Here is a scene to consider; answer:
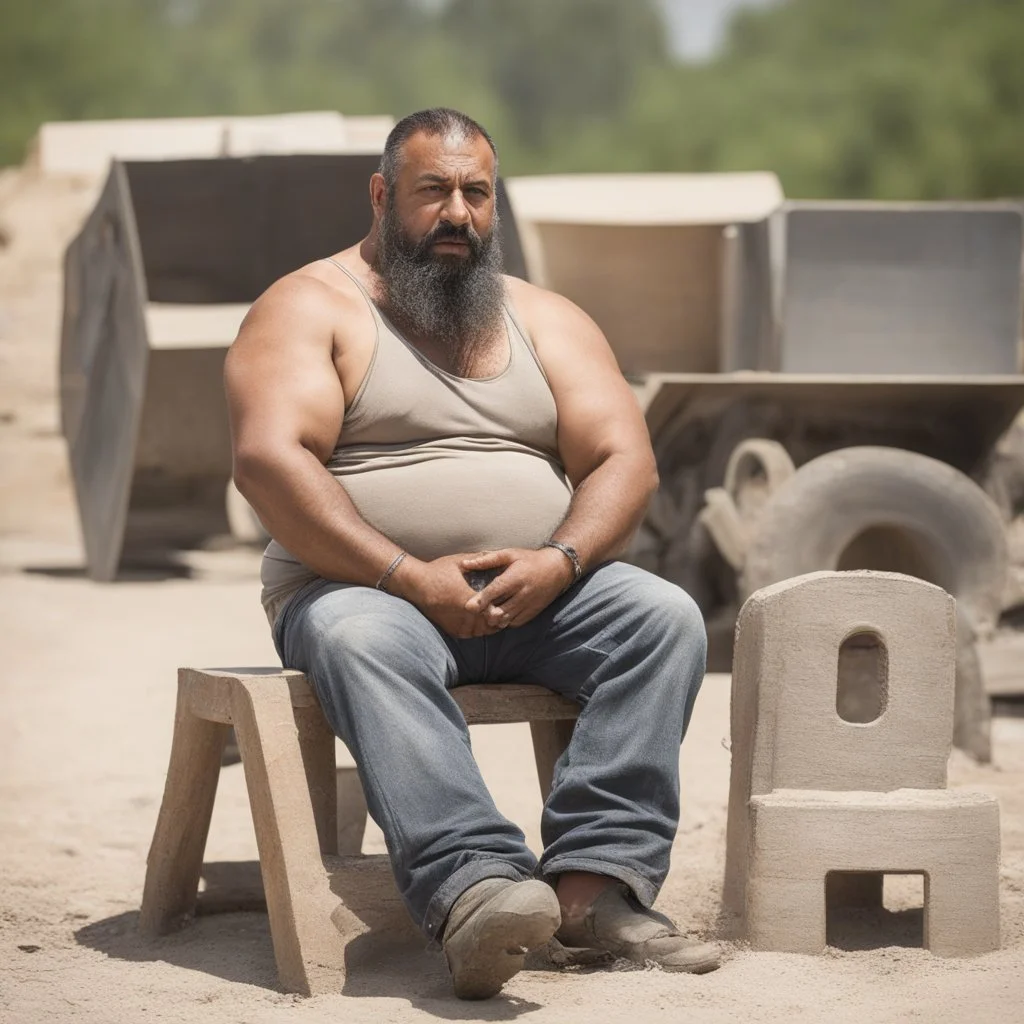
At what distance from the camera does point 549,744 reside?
3.61 metres

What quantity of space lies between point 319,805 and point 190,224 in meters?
6.07

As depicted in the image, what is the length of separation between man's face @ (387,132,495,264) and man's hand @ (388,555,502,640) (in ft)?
2.29

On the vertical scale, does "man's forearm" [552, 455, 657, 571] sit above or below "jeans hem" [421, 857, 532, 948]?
above

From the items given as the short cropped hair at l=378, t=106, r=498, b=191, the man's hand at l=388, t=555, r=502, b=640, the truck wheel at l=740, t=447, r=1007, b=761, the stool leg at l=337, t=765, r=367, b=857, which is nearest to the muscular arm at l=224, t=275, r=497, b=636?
the man's hand at l=388, t=555, r=502, b=640

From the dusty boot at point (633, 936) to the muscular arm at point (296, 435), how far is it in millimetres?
726

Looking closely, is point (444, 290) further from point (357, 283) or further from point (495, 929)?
point (495, 929)

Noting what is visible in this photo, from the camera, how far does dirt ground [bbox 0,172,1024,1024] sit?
9.71 ft

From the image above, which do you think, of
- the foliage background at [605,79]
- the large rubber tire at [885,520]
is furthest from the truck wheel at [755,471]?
the foliage background at [605,79]

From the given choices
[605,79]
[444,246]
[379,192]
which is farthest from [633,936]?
[605,79]

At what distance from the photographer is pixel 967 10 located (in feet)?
120

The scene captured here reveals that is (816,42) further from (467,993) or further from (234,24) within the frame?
(467,993)

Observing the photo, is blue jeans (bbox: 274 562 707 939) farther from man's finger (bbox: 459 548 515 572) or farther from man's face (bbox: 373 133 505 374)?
man's face (bbox: 373 133 505 374)

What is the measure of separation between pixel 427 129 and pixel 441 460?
27.0 inches

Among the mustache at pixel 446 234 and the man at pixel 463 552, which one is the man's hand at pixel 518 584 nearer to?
the man at pixel 463 552
